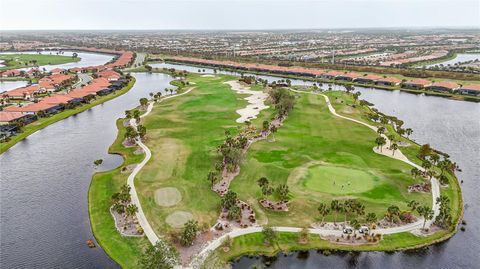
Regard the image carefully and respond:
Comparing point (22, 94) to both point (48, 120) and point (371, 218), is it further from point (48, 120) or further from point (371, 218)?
point (371, 218)

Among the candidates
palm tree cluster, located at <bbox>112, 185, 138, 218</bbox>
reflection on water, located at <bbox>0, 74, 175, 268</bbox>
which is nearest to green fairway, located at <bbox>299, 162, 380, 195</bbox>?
palm tree cluster, located at <bbox>112, 185, 138, 218</bbox>

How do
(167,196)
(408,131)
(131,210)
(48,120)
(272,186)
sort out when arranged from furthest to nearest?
1. (48,120)
2. (408,131)
3. (272,186)
4. (167,196)
5. (131,210)

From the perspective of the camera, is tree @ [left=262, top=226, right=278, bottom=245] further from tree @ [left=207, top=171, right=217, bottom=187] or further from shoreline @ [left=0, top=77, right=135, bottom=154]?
shoreline @ [left=0, top=77, right=135, bottom=154]

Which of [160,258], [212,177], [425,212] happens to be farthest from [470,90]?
[160,258]

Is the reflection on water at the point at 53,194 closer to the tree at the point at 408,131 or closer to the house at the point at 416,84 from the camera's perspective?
the tree at the point at 408,131

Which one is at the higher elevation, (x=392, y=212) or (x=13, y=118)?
(x=13, y=118)

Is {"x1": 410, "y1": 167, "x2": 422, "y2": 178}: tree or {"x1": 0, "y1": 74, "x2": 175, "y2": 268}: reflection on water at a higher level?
{"x1": 410, "y1": 167, "x2": 422, "y2": 178}: tree

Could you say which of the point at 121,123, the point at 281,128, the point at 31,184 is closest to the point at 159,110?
the point at 121,123
